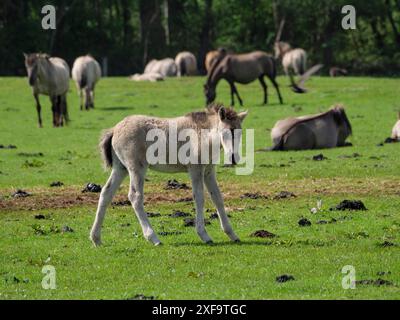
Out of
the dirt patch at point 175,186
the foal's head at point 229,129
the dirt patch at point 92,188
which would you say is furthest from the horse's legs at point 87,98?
the foal's head at point 229,129

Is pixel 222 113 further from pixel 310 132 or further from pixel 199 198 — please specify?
pixel 310 132

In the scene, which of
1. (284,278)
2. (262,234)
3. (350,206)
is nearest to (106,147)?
(262,234)

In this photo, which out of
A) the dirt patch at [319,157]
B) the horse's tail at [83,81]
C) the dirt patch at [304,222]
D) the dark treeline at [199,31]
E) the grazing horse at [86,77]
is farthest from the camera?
the dark treeline at [199,31]

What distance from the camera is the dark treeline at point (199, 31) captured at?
61500 mm

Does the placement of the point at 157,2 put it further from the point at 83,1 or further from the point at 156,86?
the point at 156,86

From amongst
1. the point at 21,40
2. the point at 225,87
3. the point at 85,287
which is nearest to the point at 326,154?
the point at 85,287

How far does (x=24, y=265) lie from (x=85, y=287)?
161 centimetres

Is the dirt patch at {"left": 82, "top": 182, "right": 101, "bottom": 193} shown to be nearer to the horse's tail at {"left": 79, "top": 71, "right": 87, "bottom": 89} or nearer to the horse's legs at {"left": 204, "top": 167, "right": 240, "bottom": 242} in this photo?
the horse's legs at {"left": 204, "top": 167, "right": 240, "bottom": 242}

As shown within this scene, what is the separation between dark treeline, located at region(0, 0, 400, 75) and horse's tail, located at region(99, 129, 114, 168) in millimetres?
47110

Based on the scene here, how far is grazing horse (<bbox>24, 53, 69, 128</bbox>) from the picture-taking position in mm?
32406

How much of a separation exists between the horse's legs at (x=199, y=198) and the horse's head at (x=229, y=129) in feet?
1.75

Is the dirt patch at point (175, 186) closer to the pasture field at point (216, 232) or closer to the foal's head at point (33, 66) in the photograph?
the pasture field at point (216, 232)

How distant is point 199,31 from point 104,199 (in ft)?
198

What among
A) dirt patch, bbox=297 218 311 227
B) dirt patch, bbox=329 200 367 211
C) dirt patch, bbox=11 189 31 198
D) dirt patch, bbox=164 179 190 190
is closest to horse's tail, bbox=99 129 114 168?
dirt patch, bbox=297 218 311 227
